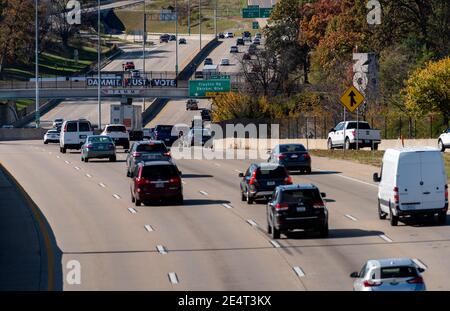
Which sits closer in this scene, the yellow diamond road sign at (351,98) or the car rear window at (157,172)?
the car rear window at (157,172)

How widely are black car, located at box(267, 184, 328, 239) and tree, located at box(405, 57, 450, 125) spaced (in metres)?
50.9

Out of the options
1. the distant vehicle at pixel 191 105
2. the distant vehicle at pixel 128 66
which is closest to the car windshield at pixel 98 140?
the distant vehicle at pixel 191 105

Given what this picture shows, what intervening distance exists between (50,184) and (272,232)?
20.8m

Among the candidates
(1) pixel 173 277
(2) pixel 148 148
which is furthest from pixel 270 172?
(1) pixel 173 277

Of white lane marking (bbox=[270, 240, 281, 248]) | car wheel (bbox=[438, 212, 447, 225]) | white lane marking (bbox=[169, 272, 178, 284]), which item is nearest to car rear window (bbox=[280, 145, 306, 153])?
car wheel (bbox=[438, 212, 447, 225])

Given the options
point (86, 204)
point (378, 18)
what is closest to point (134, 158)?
point (86, 204)

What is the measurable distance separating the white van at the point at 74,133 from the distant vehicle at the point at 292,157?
21.6m

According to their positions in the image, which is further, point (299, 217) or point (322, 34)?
point (322, 34)

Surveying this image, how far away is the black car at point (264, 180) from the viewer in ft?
140

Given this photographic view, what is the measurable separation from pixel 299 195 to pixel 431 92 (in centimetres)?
5172

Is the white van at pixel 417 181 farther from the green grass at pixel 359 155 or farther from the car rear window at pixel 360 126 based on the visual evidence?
the car rear window at pixel 360 126
